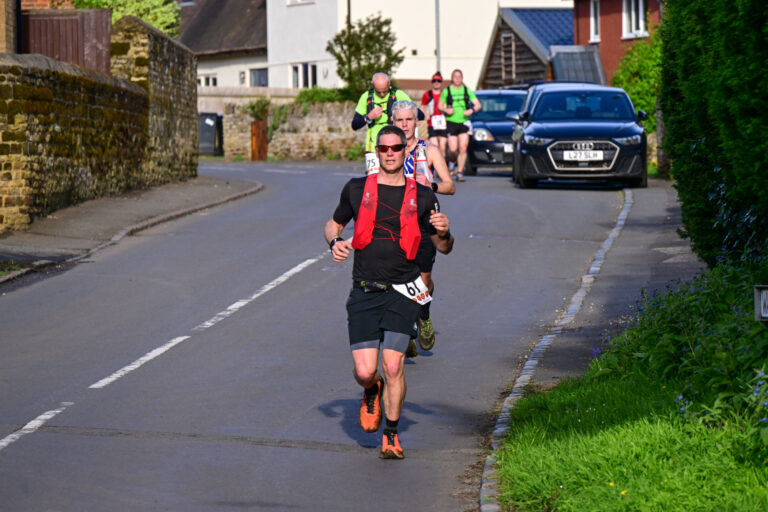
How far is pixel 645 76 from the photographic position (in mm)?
35656

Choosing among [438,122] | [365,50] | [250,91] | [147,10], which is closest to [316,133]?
[365,50]

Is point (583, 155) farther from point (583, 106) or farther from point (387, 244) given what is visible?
point (387, 244)

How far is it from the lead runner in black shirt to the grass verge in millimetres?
703

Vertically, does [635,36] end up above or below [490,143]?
above

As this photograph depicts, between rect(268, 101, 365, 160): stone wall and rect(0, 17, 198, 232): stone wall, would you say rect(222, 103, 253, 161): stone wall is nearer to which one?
rect(268, 101, 365, 160): stone wall

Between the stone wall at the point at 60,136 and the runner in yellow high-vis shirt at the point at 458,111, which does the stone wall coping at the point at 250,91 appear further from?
the stone wall at the point at 60,136

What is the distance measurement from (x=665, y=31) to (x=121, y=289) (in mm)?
6081

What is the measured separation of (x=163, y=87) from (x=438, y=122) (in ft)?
19.0

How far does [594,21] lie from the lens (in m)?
50.2

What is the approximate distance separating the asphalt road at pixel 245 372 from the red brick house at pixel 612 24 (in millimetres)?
29440

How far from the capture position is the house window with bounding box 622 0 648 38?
46.8m

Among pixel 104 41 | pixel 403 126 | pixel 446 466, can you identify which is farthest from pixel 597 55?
pixel 446 466

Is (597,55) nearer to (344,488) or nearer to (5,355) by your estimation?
(5,355)

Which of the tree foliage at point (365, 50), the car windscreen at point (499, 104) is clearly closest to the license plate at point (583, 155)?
the car windscreen at point (499, 104)
